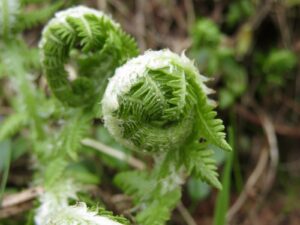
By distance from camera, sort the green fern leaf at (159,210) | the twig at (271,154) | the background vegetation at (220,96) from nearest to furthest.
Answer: the green fern leaf at (159,210)
the background vegetation at (220,96)
the twig at (271,154)

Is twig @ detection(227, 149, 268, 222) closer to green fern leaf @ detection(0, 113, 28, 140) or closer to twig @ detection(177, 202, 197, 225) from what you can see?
twig @ detection(177, 202, 197, 225)

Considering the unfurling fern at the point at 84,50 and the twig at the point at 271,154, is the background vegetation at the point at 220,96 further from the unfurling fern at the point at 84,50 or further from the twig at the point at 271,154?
the unfurling fern at the point at 84,50

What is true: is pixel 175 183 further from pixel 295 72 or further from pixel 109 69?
pixel 295 72

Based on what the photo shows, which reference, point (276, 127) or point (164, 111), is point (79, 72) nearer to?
point (164, 111)

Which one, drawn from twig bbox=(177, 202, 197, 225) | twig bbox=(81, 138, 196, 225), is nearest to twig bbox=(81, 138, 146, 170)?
twig bbox=(81, 138, 196, 225)

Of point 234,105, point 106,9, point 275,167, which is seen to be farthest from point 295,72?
point 106,9

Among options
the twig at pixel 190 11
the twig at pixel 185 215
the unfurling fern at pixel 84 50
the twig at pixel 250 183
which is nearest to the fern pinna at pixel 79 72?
the unfurling fern at pixel 84 50
